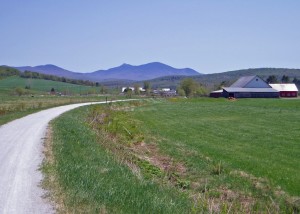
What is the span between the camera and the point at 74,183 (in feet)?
33.2

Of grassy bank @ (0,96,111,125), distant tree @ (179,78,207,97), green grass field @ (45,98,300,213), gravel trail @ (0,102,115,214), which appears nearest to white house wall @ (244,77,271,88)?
distant tree @ (179,78,207,97)

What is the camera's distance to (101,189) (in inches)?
386

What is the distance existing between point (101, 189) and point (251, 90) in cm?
11996

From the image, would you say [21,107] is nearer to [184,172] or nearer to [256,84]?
[184,172]

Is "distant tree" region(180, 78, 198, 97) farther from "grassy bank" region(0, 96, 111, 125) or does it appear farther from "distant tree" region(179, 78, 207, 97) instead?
"grassy bank" region(0, 96, 111, 125)

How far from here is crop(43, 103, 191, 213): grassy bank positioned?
8.56 metres

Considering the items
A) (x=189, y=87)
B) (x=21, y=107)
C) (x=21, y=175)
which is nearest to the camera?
(x=21, y=175)

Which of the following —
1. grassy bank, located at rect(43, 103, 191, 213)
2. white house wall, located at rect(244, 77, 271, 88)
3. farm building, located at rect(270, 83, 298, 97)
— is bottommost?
farm building, located at rect(270, 83, 298, 97)

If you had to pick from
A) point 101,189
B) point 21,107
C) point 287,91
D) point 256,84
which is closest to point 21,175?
point 101,189

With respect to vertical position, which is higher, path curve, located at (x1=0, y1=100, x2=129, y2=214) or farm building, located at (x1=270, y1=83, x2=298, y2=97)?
path curve, located at (x1=0, y1=100, x2=129, y2=214)

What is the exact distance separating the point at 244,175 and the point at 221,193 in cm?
249

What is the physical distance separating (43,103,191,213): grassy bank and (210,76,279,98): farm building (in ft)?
363

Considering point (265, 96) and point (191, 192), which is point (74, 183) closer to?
point (191, 192)

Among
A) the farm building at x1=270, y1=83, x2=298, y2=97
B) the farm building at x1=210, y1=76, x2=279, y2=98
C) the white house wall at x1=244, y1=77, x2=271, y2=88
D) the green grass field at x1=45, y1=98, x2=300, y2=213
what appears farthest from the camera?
the farm building at x1=270, y1=83, x2=298, y2=97
